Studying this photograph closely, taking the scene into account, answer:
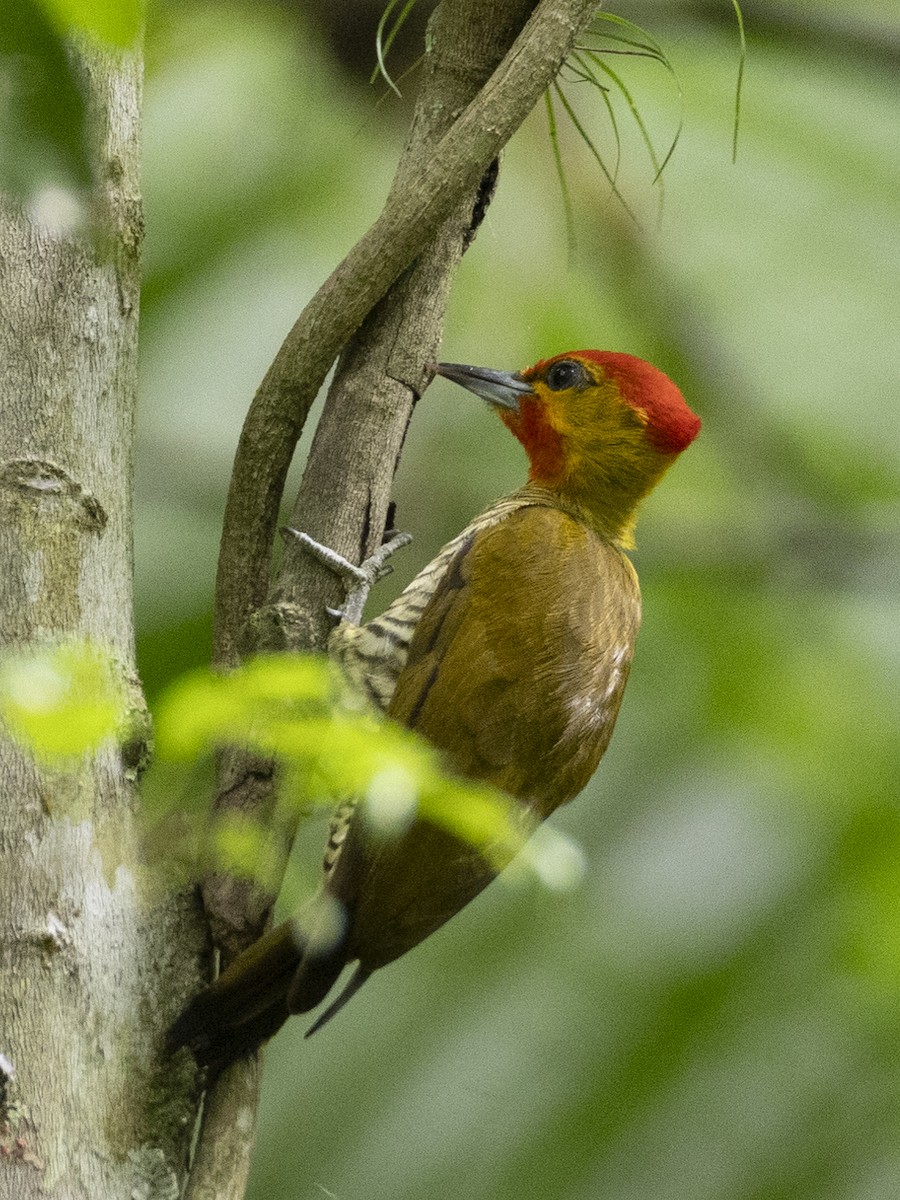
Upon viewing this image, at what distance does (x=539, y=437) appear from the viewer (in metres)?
3.34

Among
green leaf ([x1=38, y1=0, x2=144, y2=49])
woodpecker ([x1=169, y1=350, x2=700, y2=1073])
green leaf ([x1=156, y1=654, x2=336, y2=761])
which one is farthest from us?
woodpecker ([x1=169, y1=350, x2=700, y2=1073])

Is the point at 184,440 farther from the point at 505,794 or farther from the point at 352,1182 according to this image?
the point at 352,1182

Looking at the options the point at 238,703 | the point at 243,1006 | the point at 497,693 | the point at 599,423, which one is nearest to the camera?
the point at 238,703

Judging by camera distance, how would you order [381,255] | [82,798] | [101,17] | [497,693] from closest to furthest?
[101,17], [82,798], [381,255], [497,693]

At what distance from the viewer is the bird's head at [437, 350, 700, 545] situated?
3.21 meters

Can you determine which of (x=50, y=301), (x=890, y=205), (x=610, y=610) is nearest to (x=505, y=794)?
(x=610, y=610)

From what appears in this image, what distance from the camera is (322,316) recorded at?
2.31 m

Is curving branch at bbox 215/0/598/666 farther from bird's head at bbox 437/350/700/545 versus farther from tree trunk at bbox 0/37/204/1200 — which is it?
bird's head at bbox 437/350/700/545

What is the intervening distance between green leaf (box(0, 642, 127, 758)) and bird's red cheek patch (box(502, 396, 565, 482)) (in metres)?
2.09

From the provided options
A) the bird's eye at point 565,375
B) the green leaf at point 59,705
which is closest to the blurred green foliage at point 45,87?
the green leaf at point 59,705

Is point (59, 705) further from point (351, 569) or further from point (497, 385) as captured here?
point (497, 385)

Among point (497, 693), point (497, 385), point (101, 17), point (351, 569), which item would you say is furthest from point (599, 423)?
point (101, 17)

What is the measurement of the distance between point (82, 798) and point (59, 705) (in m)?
0.77

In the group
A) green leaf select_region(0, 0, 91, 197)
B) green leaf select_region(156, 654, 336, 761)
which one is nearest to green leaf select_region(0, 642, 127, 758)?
green leaf select_region(156, 654, 336, 761)
